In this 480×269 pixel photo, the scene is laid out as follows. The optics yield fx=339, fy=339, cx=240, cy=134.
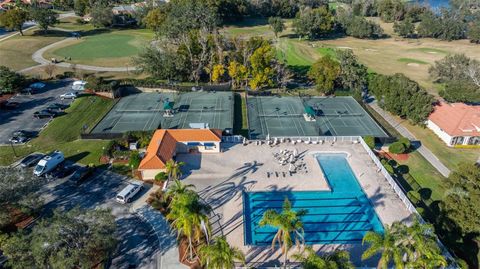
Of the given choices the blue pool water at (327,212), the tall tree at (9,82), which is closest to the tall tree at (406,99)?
the blue pool water at (327,212)

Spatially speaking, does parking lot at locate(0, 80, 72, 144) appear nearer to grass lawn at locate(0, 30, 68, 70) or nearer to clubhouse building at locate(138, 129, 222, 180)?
grass lawn at locate(0, 30, 68, 70)

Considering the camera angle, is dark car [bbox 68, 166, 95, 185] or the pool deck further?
dark car [bbox 68, 166, 95, 185]

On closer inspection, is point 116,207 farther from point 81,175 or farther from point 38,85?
point 38,85

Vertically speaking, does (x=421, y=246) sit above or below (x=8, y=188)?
above

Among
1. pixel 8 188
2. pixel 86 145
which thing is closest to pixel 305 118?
pixel 86 145

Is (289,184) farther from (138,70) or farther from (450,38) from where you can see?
(450,38)

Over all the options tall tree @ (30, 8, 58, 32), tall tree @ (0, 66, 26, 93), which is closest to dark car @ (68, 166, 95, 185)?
tall tree @ (0, 66, 26, 93)

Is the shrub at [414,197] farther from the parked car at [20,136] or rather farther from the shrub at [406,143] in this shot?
the parked car at [20,136]
